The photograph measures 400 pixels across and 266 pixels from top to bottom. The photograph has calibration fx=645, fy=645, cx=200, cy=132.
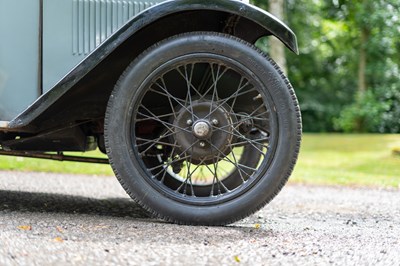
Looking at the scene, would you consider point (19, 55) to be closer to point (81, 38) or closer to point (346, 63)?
point (81, 38)

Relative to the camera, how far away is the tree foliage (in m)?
16.2

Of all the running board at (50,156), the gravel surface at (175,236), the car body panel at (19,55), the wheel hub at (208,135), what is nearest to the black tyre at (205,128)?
the wheel hub at (208,135)

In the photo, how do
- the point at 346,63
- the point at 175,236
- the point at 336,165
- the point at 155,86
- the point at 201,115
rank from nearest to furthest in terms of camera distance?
the point at 175,236
the point at 201,115
the point at 155,86
the point at 336,165
the point at 346,63

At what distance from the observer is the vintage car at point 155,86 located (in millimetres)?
3838

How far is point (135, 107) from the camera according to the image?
392 cm

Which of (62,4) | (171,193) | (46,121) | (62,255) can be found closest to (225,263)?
(62,255)

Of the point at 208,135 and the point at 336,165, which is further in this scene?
the point at 336,165

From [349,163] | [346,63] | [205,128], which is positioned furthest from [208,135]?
[346,63]

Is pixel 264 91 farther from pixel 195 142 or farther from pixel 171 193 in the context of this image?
pixel 171 193

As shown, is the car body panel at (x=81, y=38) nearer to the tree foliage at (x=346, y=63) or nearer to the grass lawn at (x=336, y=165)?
the grass lawn at (x=336, y=165)

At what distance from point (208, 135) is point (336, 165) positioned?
855 centimetres

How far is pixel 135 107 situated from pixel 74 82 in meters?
0.39

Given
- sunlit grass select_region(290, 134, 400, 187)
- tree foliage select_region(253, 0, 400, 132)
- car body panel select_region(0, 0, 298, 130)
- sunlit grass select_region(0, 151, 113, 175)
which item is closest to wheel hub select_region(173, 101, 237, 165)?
car body panel select_region(0, 0, 298, 130)

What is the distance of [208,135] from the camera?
3.91m
